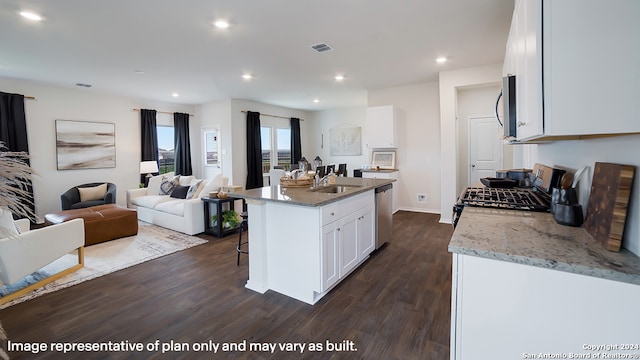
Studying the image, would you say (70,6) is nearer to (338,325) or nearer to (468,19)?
(338,325)

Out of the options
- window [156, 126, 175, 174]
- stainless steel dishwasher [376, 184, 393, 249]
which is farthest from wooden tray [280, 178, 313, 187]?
window [156, 126, 175, 174]

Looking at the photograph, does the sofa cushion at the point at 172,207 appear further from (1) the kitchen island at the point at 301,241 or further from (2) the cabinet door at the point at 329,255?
(2) the cabinet door at the point at 329,255

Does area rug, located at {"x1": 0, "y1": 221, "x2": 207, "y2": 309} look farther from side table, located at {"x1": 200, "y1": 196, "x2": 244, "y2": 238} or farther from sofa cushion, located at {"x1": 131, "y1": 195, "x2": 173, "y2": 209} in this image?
sofa cushion, located at {"x1": 131, "y1": 195, "x2": 173, "y2": 209}

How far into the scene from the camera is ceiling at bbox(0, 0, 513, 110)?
275 cm

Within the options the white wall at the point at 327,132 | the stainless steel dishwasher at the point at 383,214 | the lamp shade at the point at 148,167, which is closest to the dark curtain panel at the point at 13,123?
the lamp shade at the point at 148,167

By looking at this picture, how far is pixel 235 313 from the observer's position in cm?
233

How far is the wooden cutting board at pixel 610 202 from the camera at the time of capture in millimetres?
1004

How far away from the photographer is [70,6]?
2.65 meters

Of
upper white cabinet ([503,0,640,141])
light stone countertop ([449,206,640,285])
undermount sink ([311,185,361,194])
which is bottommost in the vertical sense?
light stone countertop ([449,206,640,285])

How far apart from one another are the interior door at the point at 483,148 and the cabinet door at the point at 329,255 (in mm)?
4232

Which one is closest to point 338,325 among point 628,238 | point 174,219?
point 628,238

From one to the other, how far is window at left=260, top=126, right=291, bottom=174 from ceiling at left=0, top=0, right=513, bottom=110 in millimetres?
2804

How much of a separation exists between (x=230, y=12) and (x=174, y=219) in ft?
11.0

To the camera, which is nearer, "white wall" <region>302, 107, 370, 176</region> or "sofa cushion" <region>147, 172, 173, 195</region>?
"sofa cushion" <region>147, 172, 173, 195</region>
